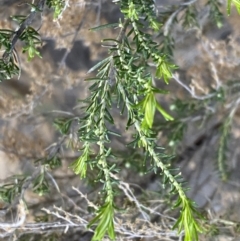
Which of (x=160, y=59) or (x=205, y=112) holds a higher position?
(x=160, y=59)

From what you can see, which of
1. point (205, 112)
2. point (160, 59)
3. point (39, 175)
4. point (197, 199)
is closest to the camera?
point (160, 59)

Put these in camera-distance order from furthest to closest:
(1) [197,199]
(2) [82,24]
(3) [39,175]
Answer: (1) [197,199], (2) [82,24], (3) [39,175]

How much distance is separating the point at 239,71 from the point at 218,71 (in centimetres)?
8

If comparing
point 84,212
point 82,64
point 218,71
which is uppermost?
point 82,64

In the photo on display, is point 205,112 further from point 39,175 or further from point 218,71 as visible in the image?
point 39,175

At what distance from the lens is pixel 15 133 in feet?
4.25

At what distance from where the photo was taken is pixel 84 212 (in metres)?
1.21

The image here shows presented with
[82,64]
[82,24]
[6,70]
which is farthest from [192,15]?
[6,70]

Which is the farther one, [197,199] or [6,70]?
[197,199]

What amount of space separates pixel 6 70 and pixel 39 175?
0.45m

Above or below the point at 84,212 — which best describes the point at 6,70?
above

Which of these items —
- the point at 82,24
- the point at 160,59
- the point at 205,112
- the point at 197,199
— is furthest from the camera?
the point at 197,199

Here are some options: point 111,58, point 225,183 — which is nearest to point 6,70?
point 111,58

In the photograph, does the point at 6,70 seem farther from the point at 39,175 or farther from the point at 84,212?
the point at 84,212
